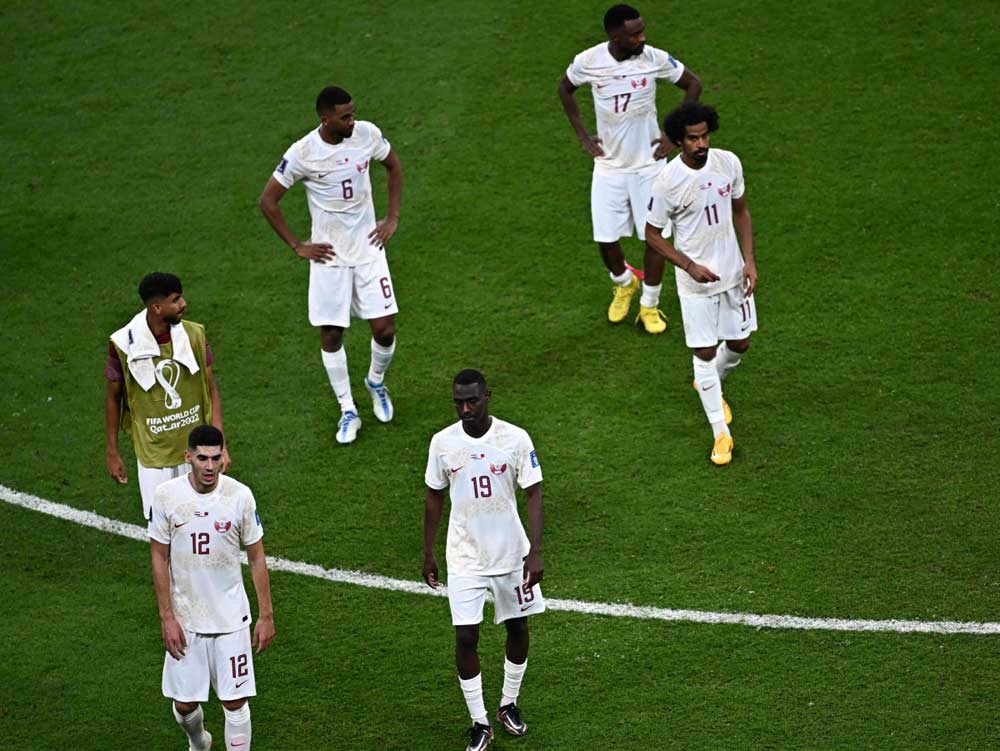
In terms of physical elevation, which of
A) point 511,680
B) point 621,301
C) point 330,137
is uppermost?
point 330,137

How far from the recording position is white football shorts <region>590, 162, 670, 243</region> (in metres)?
12.4

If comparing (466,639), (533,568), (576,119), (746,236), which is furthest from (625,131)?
(466,639)

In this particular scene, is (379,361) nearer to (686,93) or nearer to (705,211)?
(705,211)

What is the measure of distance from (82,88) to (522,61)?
4.77 meters

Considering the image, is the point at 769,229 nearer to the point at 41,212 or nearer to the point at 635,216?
the point at 635,216

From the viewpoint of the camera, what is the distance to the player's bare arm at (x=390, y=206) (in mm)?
11336

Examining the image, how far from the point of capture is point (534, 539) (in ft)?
26.2

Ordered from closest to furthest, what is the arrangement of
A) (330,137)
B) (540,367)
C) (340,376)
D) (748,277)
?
(748,277) → (330,137) → (340,376) → (540,367)

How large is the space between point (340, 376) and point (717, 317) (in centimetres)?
282

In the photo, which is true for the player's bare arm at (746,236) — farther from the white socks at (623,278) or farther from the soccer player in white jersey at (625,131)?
the white socks at (623,278)

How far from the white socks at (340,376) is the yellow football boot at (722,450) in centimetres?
Answer: 270

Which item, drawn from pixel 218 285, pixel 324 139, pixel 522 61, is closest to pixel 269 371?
pixel 218 285

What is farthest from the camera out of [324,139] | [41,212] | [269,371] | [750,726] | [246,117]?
[246,117]

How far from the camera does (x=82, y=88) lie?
16.8 m
